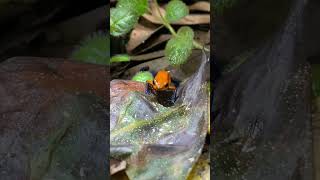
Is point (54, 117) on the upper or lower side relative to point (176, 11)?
lower

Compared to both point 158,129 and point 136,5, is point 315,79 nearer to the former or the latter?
point 158,129

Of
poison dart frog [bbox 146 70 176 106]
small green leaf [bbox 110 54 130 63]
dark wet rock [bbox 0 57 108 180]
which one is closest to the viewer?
dark wet rock [bbox 0 57 108 180]

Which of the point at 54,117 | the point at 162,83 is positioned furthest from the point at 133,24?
the point at 54,117

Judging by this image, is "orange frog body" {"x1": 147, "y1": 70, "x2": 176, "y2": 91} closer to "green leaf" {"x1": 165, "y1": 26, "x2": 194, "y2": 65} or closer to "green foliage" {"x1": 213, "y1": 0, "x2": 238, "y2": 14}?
"green leaf" {"x1": 165, "y1": 26, "x2": 194, "y2": 65}

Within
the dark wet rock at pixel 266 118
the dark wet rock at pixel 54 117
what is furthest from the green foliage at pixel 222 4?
the dark wet rock at pixel 54 117

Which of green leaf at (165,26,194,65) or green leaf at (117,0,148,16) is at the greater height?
green leaf at (117,0,148,16)

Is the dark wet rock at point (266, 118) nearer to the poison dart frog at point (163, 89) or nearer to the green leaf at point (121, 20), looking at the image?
the poison dart frog at point (163, 89)

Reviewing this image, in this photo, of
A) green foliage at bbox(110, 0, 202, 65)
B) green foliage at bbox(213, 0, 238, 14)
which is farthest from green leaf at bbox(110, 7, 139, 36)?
green foliage at bbox(213, 0, 238, 14)
